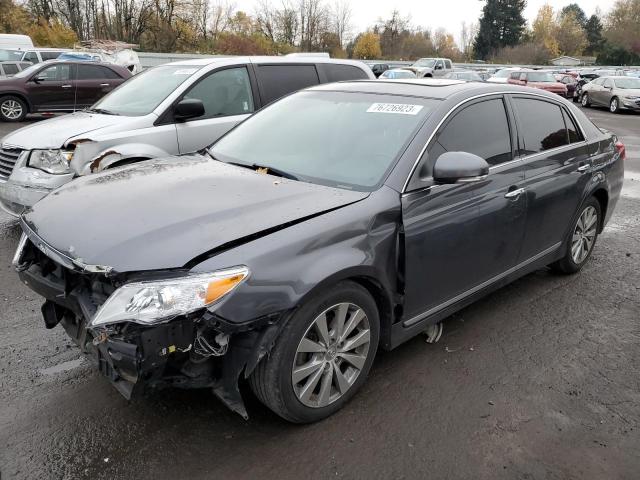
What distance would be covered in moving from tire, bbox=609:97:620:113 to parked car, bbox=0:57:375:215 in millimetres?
20429

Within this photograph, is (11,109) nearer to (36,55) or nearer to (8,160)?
(36,55)

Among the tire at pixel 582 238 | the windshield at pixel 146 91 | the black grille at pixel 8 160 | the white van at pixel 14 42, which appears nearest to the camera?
the tire at pixel 582 238

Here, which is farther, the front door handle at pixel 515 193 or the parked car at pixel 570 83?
the parked car at pixel 570 83

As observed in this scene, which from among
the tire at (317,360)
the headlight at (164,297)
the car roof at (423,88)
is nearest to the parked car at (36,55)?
the car roof at (423,88)

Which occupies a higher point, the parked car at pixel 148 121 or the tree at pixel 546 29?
the tree at pixel 546 29

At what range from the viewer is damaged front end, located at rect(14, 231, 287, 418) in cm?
225

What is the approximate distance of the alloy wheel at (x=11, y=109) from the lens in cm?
1429

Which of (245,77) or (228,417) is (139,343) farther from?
(245,77)

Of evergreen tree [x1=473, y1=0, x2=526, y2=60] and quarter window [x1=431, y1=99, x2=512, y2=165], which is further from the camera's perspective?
evergreen tree [x1=473, y1=0, x2=526, y2=60]

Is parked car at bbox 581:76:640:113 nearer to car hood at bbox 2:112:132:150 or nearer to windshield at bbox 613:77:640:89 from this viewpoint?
windshield at bbox 613:77:640:89

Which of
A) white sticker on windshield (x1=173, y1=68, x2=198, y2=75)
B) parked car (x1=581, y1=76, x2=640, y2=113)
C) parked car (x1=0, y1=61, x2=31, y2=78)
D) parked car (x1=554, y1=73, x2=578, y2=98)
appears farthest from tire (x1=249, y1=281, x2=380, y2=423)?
parked car (x1=554, y1=73, x2=578, y2=98)

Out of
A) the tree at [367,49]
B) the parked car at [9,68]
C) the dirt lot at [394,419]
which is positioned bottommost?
the dirt lot at [394,419]

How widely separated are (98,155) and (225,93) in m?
1.70

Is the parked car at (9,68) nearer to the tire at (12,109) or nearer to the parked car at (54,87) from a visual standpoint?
the parked car at (54,87)
